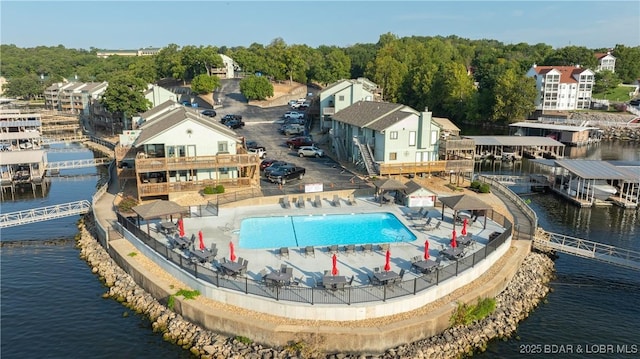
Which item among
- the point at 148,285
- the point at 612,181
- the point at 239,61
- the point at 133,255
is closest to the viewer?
the point at 148,285

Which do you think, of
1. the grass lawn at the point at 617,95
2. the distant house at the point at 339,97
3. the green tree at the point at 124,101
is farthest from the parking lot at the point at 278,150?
the grass lawn at the point at 617,95

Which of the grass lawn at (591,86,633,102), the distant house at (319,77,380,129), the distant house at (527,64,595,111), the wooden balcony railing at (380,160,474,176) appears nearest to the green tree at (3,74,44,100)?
the distant house at (319,77,380,129)

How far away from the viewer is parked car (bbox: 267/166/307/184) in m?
43.2

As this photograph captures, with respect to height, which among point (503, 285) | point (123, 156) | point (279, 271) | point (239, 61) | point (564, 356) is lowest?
point (564, 356)

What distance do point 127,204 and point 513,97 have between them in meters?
83.3

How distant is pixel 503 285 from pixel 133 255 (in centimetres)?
2290

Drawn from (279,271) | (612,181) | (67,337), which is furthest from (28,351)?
(612,181)

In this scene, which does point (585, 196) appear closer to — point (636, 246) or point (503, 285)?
point (636, 246)

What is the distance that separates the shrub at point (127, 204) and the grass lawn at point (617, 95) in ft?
388

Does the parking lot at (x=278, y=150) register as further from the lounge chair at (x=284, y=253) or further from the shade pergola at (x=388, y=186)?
the lounge chair at (x=284, y=253)

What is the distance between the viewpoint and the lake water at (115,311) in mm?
22250

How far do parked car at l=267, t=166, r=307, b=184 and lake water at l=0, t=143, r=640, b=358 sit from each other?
1786 cm

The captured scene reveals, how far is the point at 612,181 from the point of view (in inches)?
1825

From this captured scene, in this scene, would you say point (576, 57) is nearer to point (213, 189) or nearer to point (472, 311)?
point (213, 189)
